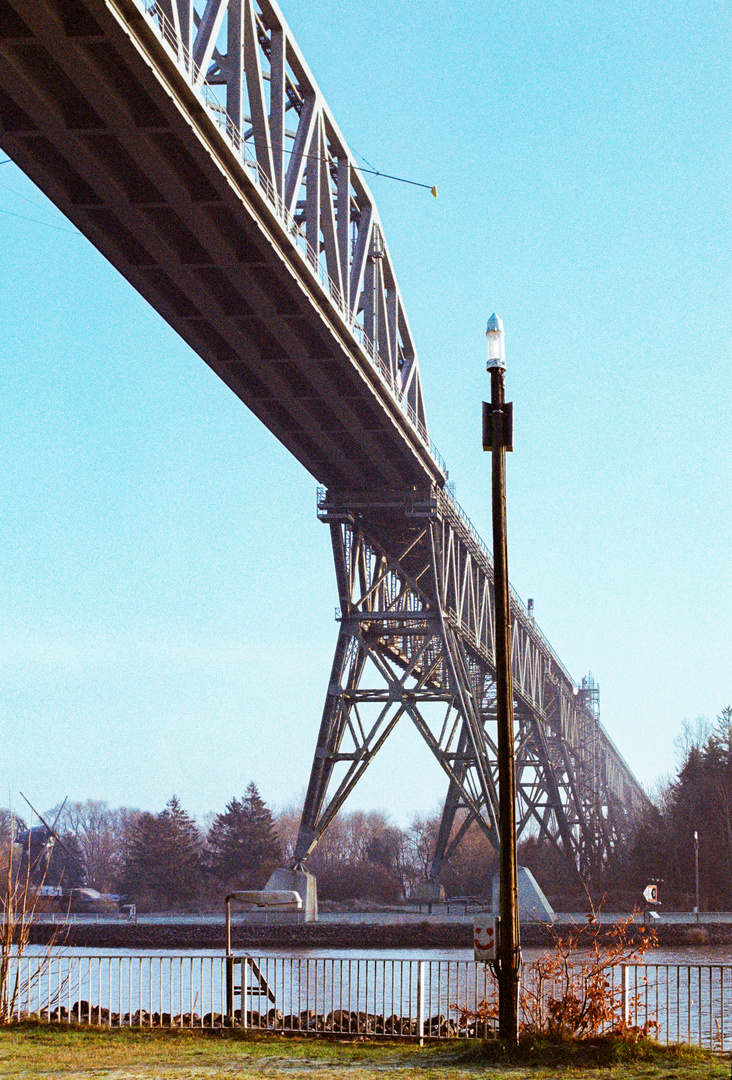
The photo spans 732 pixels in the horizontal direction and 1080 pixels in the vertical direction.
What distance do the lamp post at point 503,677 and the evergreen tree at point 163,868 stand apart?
86821 millimetres

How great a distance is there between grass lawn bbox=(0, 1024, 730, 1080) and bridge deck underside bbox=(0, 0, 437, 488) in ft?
58.0

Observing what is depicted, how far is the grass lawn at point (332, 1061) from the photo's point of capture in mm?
13820

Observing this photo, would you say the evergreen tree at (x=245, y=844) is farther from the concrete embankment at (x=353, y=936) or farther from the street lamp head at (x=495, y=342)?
the street lamp head at (x=495, y=342)

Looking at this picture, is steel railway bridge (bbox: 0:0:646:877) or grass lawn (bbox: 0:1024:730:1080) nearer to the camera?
grass lawn (bbox: 0:1024:730:1080)

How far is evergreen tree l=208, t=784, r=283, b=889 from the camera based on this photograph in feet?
332

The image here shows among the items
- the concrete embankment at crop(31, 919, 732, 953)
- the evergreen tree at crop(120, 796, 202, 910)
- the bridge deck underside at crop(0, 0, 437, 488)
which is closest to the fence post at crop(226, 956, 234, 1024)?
the bridge deck underside at crop(0, 0, 437, 488)

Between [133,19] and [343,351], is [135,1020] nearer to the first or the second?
[133,19]

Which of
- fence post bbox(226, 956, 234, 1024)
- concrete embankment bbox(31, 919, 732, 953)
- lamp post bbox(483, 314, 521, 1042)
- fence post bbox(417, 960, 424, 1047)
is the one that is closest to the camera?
lamp post bbox(483, 314, 521, 1042)

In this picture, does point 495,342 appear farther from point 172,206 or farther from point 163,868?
point 163,868

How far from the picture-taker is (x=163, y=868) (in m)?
103

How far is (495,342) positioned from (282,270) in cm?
1672

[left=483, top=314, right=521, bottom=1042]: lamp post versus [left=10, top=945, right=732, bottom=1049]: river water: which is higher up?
[left=483, top=314, right=521, bottom=1042]: lamp post

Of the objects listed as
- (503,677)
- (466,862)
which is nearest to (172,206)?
(503,677)

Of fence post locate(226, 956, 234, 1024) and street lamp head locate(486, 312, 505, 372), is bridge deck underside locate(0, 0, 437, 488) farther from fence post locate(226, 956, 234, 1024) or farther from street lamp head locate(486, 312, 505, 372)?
fence post locate(226, 956, 234, 1024)
